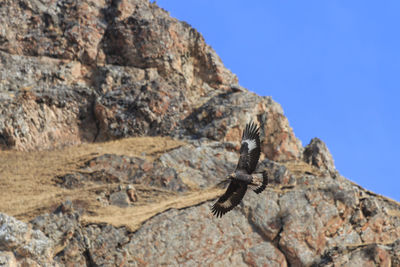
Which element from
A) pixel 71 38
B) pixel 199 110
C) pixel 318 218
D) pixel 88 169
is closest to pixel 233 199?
pixel 318 218

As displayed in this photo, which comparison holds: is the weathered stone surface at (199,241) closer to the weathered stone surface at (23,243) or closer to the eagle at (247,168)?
the weathered stone surface at (23,243)

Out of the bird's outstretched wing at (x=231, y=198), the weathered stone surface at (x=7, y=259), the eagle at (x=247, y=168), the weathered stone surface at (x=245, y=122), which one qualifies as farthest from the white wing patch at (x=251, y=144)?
the weathered stone surface at (x=245, y=122)

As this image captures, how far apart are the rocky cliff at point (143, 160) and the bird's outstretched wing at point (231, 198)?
6234 millimetres

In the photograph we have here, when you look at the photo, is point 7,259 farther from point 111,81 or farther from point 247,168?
point 111,81

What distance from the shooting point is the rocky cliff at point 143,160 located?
2558 cm

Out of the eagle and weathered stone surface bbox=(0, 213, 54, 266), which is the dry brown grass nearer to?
weathered stone surface bbox=(0, 213, 54, 266)

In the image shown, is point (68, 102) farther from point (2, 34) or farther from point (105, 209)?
point (105, 209)

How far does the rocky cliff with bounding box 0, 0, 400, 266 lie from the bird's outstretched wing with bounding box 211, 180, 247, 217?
6.23 meters

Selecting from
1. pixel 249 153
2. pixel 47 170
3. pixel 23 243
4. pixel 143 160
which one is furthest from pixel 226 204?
pixel 47 170

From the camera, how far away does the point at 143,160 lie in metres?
35.2

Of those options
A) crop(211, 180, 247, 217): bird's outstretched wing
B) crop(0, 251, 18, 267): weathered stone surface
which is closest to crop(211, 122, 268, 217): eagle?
crop(211, 180, 247, 217): bird's outstretched wing

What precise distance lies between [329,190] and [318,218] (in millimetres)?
1850

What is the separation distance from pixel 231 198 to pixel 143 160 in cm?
1596

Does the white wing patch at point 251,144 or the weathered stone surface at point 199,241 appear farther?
the weathered stone surface at point 199,241
